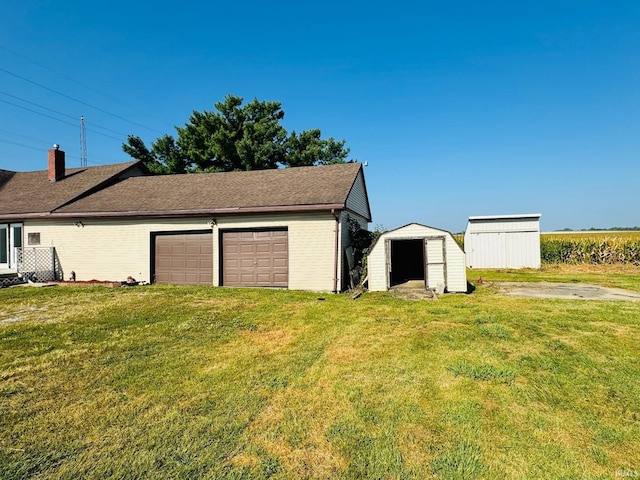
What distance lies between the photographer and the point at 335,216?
11.4 m

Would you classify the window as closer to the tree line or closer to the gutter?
the gutter

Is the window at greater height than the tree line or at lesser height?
lesser

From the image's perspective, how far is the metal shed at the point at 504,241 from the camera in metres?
18.6

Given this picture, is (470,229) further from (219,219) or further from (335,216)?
(219,219)

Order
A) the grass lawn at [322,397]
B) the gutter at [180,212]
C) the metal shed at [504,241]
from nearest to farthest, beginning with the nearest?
1. the grass lawn at [322,397]
2. the gutter at [180,212]
3. the metal shed at [504,241]

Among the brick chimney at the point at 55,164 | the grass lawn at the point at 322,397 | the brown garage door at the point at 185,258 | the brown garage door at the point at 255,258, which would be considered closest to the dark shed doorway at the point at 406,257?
the brown garage door at the point at 255,258

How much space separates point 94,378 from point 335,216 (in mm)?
8286

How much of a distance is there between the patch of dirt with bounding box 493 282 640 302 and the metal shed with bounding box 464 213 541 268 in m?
6.24

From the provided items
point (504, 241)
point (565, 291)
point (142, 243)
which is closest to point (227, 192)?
point (142, 243)

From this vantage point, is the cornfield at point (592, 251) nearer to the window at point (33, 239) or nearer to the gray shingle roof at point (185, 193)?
the gray shingle roof at point (185, 193)

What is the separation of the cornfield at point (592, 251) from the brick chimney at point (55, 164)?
1068 inches

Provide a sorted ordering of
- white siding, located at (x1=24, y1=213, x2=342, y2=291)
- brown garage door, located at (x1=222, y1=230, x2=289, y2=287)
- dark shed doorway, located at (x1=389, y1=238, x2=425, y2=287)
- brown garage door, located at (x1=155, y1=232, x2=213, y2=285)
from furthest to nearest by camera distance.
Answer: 1. dark shed doorway, located at (x1=389, y1=238, x2=425, y2=287)
2. brown garage door, located at (x1=155, y1=232, x2=213, y2=285)
3. brown garage door, located at (x1=222, y1=230, x2=289, y2=287)
4. white siding, located at (x1=24, y1=213, x2=342, y2=291)

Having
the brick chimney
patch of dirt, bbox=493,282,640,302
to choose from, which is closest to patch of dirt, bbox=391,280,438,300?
patch of dirt, bbox=493,282,640,302

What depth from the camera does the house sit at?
11.7 metres
